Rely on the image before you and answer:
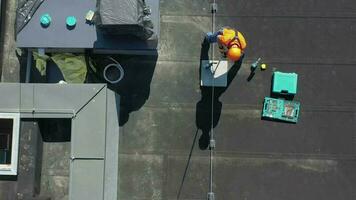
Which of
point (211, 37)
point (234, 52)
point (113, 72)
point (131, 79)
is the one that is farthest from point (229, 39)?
point (113, 72)

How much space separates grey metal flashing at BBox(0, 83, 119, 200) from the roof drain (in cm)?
76

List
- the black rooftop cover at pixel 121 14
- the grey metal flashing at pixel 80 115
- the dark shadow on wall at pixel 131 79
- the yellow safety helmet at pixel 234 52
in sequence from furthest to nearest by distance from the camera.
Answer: the dark shadow on wall at pixel 131 79, the grey metal flashing at pixel 80 115, the yellow safety helmet at pixel 234 52, the black rooftop cover at pixel 121 14

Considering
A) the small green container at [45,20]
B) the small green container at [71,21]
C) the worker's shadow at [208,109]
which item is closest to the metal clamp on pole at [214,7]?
the worker's shadow at [208,109]

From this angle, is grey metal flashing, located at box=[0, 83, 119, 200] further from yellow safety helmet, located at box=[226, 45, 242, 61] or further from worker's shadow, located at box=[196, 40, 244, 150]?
yellow safety helmet, located at box=[226, 45, 242, 61]

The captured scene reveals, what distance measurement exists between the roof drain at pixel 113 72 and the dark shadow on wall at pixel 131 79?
5 centimetres

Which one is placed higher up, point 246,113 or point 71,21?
point 71,21

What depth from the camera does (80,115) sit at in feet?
24.9

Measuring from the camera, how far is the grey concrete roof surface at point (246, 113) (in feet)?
26.6

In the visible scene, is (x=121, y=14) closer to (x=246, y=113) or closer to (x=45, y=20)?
(x=45, y=20)

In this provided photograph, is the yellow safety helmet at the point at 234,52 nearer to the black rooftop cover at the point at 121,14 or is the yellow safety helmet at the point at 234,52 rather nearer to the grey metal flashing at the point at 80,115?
the black rooftop cover at the point at 121,14

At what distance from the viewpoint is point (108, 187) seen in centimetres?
773

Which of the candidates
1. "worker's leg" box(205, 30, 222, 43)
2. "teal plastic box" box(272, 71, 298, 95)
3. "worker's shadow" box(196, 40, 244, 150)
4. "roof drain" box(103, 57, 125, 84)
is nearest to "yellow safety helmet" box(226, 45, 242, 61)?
"worker's leg" box(205, 30, 222, 43)

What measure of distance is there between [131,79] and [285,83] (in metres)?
2.65

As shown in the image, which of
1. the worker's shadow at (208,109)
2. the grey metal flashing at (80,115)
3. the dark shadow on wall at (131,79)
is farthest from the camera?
the dark shadow on wall at (131,79)
